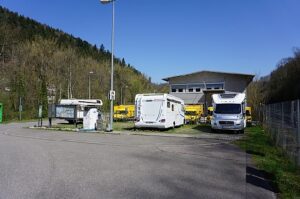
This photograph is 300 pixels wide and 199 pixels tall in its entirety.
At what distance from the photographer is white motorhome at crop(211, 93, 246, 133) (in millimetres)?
23656

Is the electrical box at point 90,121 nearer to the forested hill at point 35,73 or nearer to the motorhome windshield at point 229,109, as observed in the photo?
the motorhome windshield at point 229,109

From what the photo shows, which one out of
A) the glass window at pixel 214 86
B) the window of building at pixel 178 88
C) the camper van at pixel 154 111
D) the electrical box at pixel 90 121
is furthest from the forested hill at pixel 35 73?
the camper van at pixel 154 111

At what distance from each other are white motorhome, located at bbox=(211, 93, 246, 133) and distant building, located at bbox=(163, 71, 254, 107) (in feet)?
62.8

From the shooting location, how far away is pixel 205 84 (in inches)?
1848

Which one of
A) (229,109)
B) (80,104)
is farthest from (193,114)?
(229,109)

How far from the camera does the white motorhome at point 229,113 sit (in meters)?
23.7

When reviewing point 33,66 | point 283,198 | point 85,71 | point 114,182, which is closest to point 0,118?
point 33,66

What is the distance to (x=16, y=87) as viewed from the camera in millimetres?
49750

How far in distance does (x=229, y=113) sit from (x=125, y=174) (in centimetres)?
1704

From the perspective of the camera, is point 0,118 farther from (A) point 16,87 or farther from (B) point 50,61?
(B) point 50,61

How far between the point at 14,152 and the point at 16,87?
132 ft

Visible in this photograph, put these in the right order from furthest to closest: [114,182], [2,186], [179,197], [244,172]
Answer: [244,172] → [114,182] → [2,186] → [179,197]

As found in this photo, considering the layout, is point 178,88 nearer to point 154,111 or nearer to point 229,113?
point 229,113

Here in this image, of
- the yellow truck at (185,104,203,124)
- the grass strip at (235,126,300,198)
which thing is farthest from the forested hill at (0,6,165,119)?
the grass strip at (235,126,300,198)
